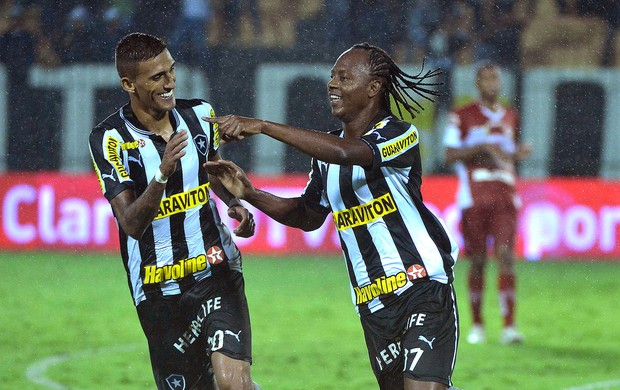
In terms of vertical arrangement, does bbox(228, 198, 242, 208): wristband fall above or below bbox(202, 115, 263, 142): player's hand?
below

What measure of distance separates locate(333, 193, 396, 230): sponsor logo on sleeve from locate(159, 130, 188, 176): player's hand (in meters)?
0.72

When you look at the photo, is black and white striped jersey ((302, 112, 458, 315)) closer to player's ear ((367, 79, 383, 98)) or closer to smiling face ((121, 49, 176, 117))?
player's ear ((367, 79, 383, 98))

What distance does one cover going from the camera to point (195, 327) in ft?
14.8

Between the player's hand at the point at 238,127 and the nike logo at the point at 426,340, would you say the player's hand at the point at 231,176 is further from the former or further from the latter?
the nike logo at the point at 426,340

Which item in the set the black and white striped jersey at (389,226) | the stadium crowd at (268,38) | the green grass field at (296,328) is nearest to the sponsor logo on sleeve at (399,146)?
the black and white striped jersey at (389,226)

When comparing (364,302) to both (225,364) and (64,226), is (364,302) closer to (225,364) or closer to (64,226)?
(225,364)

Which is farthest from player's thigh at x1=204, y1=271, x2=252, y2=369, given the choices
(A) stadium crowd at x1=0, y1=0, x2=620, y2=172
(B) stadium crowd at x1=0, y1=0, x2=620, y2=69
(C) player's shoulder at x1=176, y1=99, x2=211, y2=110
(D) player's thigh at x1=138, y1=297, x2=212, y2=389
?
(A) stadium crowd at x1=0, y1=0, x2=620, y2=172

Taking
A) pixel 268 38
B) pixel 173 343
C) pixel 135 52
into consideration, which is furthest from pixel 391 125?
pixel 268 38

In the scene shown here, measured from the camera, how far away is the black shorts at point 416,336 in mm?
4078

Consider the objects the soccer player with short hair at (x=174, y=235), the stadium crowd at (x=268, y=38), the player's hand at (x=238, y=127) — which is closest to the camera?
the player's hand at (x=238, y=127)

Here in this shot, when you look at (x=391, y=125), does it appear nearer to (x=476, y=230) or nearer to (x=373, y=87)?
(x=373, y=87)

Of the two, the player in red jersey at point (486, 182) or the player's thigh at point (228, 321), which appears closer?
the player's thigh at point (228, 321)

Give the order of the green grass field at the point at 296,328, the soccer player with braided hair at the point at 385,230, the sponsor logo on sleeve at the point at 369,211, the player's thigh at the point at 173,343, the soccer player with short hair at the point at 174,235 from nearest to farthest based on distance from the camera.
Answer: the soccer player with braided hair at the point at 385,230
the sponsor logo on sleeve at the point at 369,211
the soccer player with short hair at the point at 174,235
the player's thigh at the point at 173,343
the green grass field at the point at 296,328

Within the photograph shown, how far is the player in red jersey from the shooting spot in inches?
314
